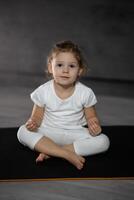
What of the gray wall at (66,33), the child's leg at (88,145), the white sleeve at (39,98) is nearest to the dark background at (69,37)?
the gray wall at (66,33)

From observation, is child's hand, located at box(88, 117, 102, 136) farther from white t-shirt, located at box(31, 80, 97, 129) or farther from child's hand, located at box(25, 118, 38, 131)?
child's hand, located at box(25, 118, 38, 131)

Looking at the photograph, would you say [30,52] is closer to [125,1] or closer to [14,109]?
[125,1]

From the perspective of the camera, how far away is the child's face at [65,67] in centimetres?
177

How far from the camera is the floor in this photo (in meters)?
1.46

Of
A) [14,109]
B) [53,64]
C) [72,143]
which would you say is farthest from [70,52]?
[14,109]

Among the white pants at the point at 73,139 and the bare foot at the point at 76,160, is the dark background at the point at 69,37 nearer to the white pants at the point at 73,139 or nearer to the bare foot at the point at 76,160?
the white pants at the point at 73,139

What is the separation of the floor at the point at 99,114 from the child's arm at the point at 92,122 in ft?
0.84

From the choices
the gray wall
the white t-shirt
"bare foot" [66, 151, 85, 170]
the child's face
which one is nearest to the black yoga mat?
"bare foot" [66, 151, 85, 170]

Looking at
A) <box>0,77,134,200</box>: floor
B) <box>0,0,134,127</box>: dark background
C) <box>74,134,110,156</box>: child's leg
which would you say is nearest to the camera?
<box>0,77,134,200</box>: floor

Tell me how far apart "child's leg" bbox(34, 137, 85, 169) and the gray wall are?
5.23 feet

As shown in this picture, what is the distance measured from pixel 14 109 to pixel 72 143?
84cm

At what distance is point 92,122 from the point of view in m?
1.78

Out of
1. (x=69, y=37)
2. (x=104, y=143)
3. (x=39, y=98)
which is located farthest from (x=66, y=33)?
(x=104, y=143)

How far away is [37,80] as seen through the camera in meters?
3.29
